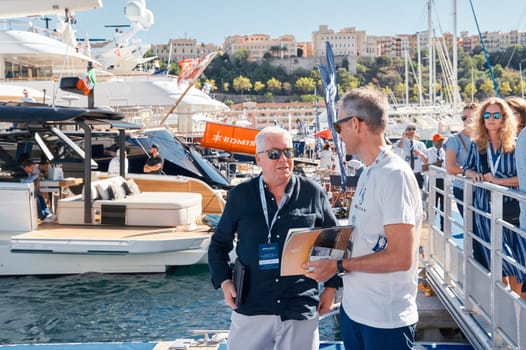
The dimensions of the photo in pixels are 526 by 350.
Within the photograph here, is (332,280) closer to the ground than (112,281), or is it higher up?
higher up

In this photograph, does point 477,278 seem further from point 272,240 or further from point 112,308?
point 112,308

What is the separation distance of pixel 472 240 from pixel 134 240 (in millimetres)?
5468

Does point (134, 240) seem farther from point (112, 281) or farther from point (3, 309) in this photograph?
point (3, 309)

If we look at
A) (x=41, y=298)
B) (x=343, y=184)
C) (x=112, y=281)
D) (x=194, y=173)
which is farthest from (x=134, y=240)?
(x=194, y=173)

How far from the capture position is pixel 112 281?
30.5 feet

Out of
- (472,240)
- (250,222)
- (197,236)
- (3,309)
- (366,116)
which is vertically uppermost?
(366,116)

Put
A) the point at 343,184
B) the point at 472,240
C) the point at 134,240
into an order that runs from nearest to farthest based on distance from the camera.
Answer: the point at 472,240 → the point at 134,240 → the point at 343,184

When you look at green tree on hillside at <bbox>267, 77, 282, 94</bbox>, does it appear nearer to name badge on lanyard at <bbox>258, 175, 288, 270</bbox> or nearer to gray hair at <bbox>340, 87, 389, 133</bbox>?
name badge on lanyard at <bbox>258, 175, 288, 270</bbox>

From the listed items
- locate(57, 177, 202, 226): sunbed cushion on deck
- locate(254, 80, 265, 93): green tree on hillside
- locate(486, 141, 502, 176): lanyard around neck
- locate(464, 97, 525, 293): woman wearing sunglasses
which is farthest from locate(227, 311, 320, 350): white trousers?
locate(254, 80, 265, 93): green tree on hillside

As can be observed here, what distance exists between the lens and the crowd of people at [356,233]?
2.72 metres

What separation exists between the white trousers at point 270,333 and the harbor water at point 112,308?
3.75 meters

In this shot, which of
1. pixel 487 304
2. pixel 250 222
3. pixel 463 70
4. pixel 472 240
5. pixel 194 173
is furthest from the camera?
pixel 463 70

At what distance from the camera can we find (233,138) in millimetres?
13922

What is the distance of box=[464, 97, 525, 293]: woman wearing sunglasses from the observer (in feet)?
14.1
